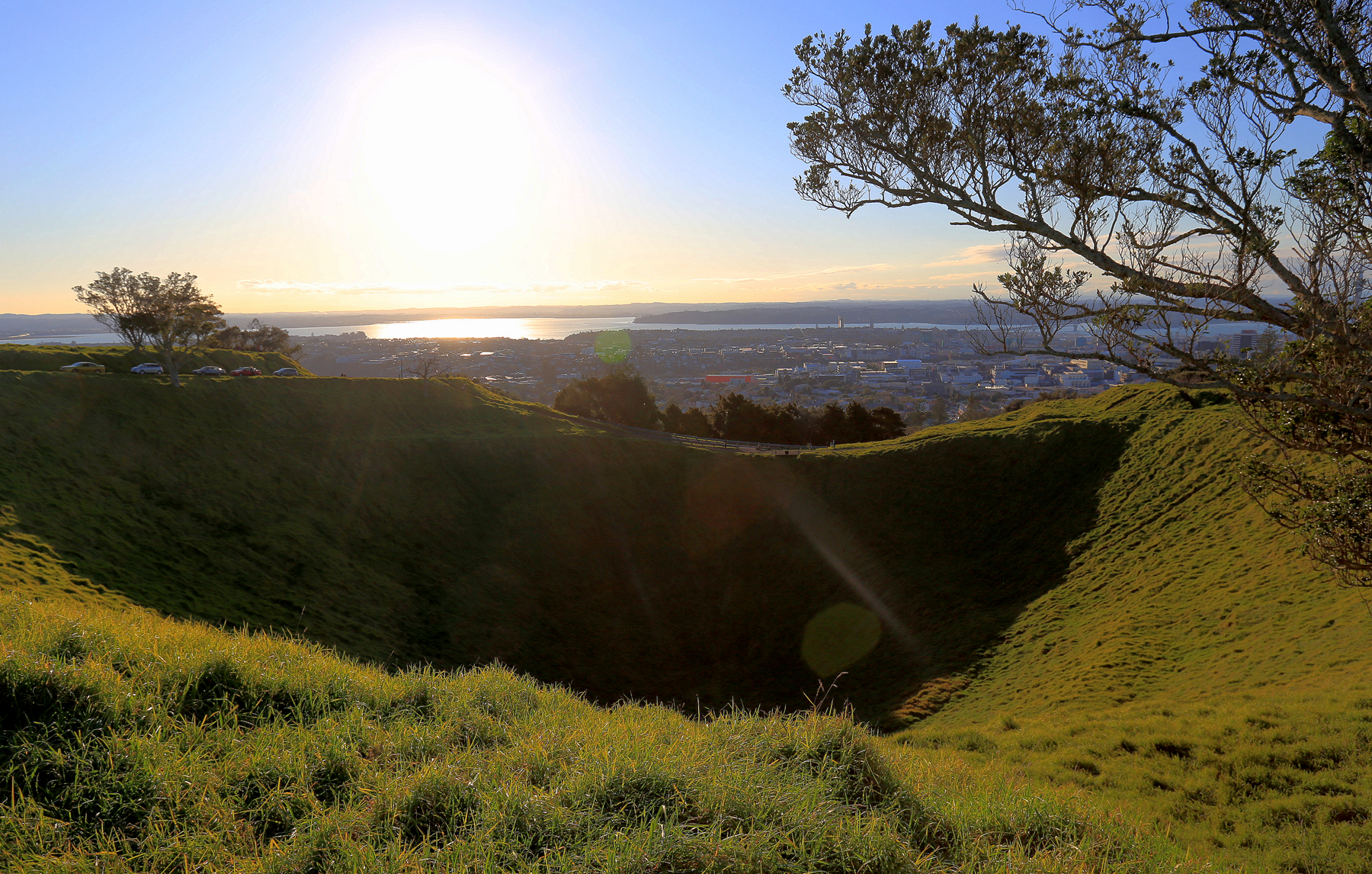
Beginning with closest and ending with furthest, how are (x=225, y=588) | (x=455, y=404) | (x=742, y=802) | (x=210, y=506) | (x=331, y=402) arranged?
1. (x=742, y=802)
2. (x=225, y=588)
3. (x=210, y=506)
4. (x=331, y=402)
5. (x=455, y=404)

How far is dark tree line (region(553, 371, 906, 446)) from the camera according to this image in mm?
65938

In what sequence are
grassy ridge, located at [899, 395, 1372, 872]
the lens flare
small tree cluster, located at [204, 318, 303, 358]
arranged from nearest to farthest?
1. grassy ridge, located at [899, 395, 1372, 872]
2. the lens flare
3. small tree cluster, located at [204, 318, 303, 358]

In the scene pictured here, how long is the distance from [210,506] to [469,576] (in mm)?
13089

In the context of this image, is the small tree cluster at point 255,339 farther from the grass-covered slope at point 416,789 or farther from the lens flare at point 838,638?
the grass-covered slope at point 416,789

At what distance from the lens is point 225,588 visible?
2262 cm

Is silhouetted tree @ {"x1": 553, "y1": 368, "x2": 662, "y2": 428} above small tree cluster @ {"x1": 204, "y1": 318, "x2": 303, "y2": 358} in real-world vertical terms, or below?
below

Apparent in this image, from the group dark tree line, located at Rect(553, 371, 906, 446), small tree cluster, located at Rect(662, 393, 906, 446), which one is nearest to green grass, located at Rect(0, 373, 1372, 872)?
small tree cluster, located at Rect(662, 393, 906, 446)

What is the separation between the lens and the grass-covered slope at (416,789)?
390 centimetres

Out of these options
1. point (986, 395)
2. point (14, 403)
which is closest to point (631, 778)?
point (14, 403)

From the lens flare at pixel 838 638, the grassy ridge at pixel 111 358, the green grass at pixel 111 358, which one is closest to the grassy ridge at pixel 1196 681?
the lens flare at pixel 838 638

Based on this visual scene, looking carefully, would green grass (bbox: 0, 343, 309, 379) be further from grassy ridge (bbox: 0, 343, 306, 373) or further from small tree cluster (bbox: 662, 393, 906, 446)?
small tree cluster (bbox: 662, 393, 906, 446)

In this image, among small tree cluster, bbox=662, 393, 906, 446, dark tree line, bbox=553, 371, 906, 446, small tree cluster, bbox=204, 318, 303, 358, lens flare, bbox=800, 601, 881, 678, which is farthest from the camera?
small tree cluster, bbox=204, 318, 303, 358

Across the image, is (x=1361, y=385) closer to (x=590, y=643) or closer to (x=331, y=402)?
(x=590, y=643)

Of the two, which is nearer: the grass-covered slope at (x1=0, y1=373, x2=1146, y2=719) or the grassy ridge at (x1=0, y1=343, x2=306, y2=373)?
the grass-covered slope at (x1=0, y1=373, x2=1146, y2=719)
